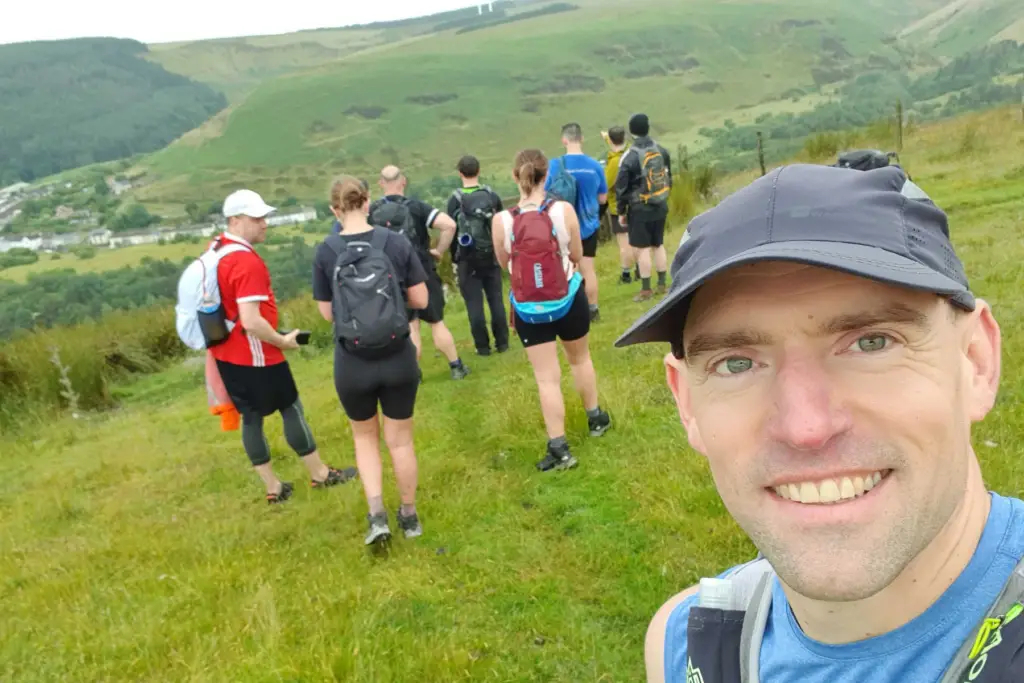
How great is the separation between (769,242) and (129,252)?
5327cm

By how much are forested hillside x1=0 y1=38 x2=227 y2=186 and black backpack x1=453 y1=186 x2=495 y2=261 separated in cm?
12197

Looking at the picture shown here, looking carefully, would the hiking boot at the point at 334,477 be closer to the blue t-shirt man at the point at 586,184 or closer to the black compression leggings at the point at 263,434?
the black compression leggings at the point at 263,434

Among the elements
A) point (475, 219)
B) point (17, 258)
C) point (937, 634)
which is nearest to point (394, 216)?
point (475, 219)

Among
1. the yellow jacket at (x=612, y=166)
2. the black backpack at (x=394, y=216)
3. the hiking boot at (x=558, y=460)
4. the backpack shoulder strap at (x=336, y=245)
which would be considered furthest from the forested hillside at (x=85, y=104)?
the hiking boot at (x=558, y=460)

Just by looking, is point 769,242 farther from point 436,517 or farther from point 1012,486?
point 436,517

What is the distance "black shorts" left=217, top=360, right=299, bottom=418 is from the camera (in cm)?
452

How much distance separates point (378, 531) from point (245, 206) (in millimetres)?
2192

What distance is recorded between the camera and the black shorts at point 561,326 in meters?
4.39

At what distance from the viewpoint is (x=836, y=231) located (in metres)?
0.98

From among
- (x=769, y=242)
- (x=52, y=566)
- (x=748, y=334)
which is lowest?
(x=52, y=566)

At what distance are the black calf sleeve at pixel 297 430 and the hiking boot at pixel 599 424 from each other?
2.01 m

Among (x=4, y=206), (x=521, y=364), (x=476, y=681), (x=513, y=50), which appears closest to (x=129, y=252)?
(x=4, y=206)

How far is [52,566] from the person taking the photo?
4.52 m

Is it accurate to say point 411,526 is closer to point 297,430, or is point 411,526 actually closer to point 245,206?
point 297,430
